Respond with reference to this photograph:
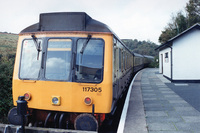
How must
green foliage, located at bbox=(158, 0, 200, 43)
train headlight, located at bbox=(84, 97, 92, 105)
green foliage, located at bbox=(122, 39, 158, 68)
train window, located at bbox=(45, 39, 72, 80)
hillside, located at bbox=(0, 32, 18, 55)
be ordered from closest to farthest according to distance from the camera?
train headlight, located at bbox=(84, 97, 92, 105), train window, located at bbox=(45, 39, 72, 80), hillside, located at bbox=(0, 32, 18, 55), green foliage, located at bbox=(158, 0, 200, 43), green foliage, located at bbox=(122, 39, 158, 68)

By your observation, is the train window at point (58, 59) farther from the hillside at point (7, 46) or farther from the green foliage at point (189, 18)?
the green foliage at point (189, 18)

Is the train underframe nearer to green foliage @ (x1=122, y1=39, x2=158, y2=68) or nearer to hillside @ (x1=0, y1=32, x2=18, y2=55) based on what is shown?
hillside @ (x1=0, y1=32, x2=18, y2=55)

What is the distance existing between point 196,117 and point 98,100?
3.53m

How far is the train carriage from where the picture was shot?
4.21 meters

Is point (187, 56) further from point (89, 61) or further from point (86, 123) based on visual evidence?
point (86, 123)

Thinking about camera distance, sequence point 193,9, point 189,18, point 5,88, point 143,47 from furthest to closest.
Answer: point 143,47, point 193,9, point 189,18, point 5,88

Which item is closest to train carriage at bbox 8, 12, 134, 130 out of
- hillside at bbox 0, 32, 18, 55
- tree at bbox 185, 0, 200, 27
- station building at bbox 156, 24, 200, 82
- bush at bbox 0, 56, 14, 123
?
bush at bbox 0, 56, 14, 123

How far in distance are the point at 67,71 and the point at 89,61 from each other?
1.75ft

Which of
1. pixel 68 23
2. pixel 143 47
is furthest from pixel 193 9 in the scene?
pixel 143 47

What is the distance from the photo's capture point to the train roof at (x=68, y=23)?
4.37m

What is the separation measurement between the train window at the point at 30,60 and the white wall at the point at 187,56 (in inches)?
510

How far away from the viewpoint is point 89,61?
4.29m

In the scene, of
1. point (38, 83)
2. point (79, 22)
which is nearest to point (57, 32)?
point (79, 22)

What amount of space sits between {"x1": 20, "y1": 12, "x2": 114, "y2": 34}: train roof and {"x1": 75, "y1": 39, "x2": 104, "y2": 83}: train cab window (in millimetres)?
305
